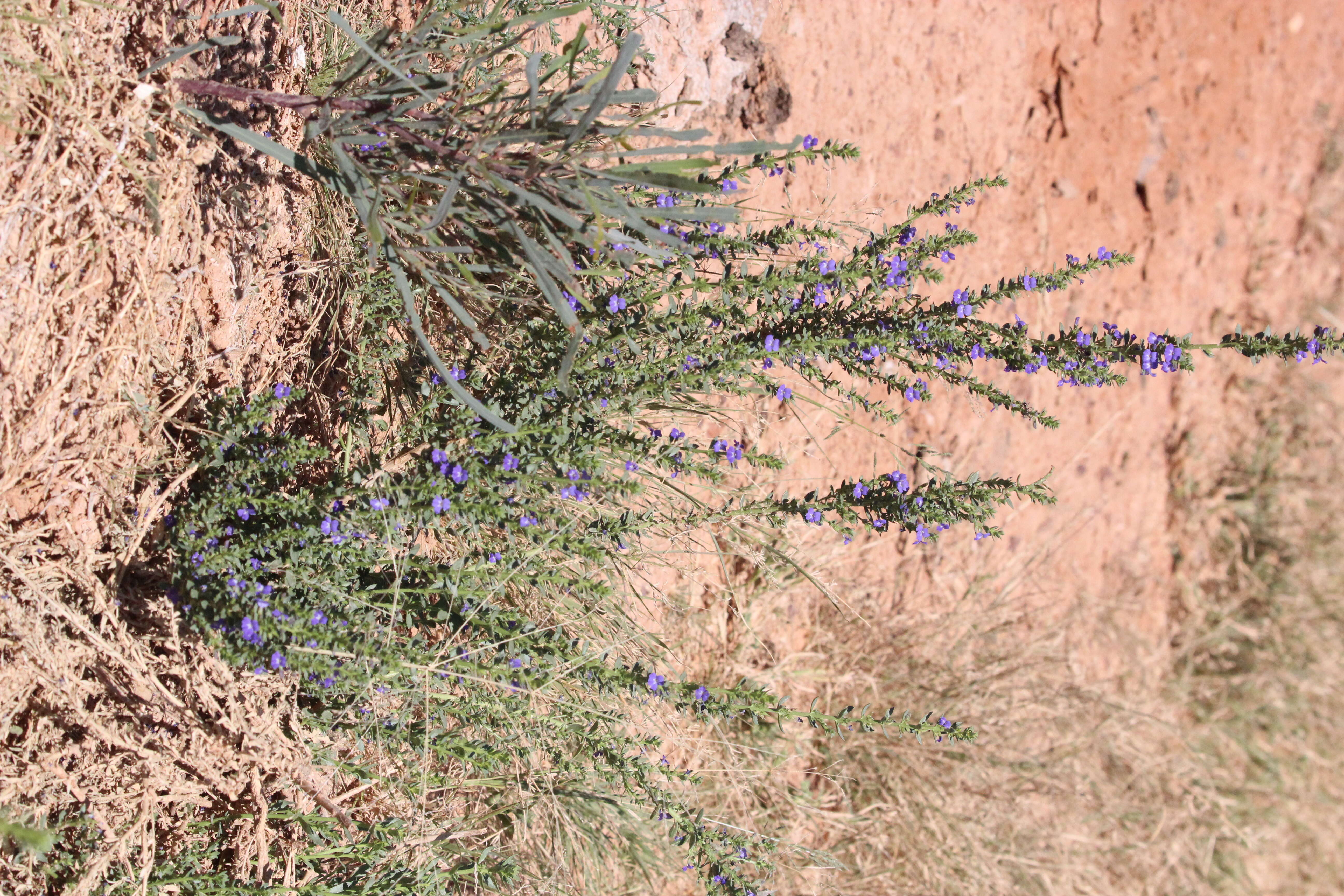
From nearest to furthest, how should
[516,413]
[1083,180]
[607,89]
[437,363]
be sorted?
[607,89], [437,363], [516,413], [1083,180]

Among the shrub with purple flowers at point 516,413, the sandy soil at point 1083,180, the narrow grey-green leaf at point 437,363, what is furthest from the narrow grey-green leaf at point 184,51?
the sandy soil at point 1083,180

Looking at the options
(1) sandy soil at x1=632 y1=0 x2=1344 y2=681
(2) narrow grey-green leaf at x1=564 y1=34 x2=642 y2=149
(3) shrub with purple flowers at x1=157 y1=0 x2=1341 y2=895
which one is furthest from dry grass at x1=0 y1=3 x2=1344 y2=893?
(2) narrow grey-green leaf at x1=564 y1=34 x2=642 y2=149

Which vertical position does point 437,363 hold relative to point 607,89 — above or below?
below

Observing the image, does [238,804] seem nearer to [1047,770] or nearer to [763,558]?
[763,558]

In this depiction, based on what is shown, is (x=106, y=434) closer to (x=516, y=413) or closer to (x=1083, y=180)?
(x=516, y=413)

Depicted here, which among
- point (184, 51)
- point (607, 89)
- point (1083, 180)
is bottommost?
point (184, 51)

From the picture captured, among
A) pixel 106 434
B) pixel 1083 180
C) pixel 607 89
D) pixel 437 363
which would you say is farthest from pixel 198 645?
pixel 1083 180

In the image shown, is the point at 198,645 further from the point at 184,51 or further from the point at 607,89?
the point at 607,89

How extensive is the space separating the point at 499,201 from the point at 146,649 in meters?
1.23

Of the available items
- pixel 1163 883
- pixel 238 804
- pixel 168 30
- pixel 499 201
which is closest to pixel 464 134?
pixel 499 201

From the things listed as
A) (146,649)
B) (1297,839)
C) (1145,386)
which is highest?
(1145,386)

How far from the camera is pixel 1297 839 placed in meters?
4.41

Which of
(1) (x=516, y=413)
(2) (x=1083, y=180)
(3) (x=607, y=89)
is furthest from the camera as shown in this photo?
(2) (x=1083, y=180)

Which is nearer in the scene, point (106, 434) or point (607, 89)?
point (607, 89)
